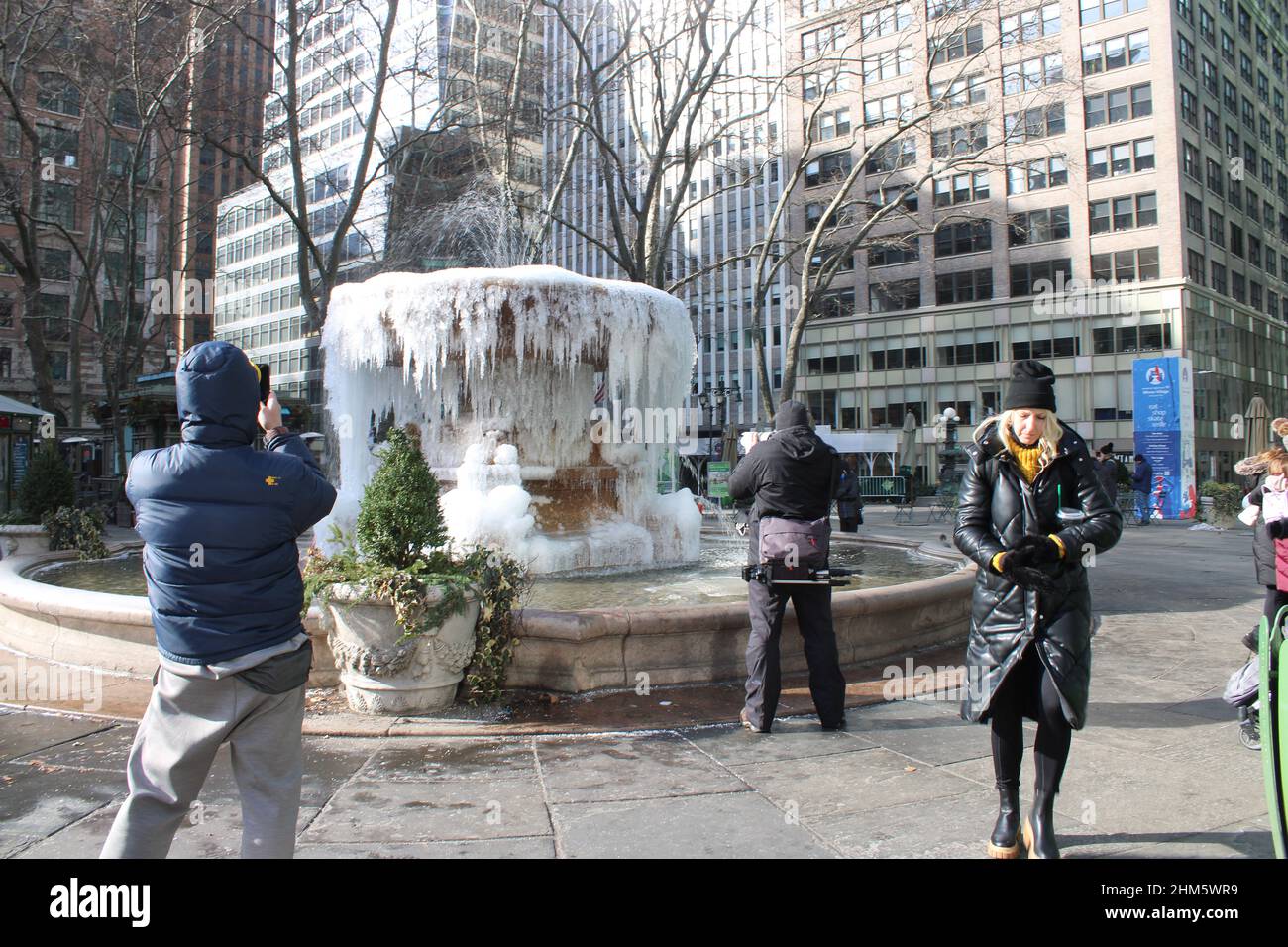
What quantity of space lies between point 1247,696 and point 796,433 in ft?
8.41

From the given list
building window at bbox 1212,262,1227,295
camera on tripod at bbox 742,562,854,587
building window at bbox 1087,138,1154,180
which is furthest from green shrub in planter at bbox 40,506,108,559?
building window at bbox 1212,262,1227,295

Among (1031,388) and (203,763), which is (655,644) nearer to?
(1031,388)

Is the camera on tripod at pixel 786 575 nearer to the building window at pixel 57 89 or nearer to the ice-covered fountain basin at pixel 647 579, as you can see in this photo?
the ice-covered fountain basin at pixel 647 579

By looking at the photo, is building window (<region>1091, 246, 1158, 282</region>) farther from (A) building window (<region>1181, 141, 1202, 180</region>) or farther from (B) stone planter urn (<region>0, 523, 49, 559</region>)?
(B) stone planter urn (<region>0, 523, 49, 559</region>)

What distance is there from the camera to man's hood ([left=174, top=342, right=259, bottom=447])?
8.81 feet

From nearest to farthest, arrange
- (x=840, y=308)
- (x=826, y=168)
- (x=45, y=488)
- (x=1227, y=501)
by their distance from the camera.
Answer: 1. (x=45, y=488)
2. (x=1227, y=501)
3. (x=826, y=168)
4. (x=840, y=308)

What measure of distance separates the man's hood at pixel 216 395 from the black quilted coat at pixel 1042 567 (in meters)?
2.64

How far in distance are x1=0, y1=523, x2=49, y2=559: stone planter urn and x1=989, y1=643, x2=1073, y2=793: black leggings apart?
1229cm

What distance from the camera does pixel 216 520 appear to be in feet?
8.65

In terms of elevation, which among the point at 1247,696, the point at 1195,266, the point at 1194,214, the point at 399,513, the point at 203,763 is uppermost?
the point at 1194,214

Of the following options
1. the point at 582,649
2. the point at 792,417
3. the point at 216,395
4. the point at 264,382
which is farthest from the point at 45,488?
the point at 216,395
